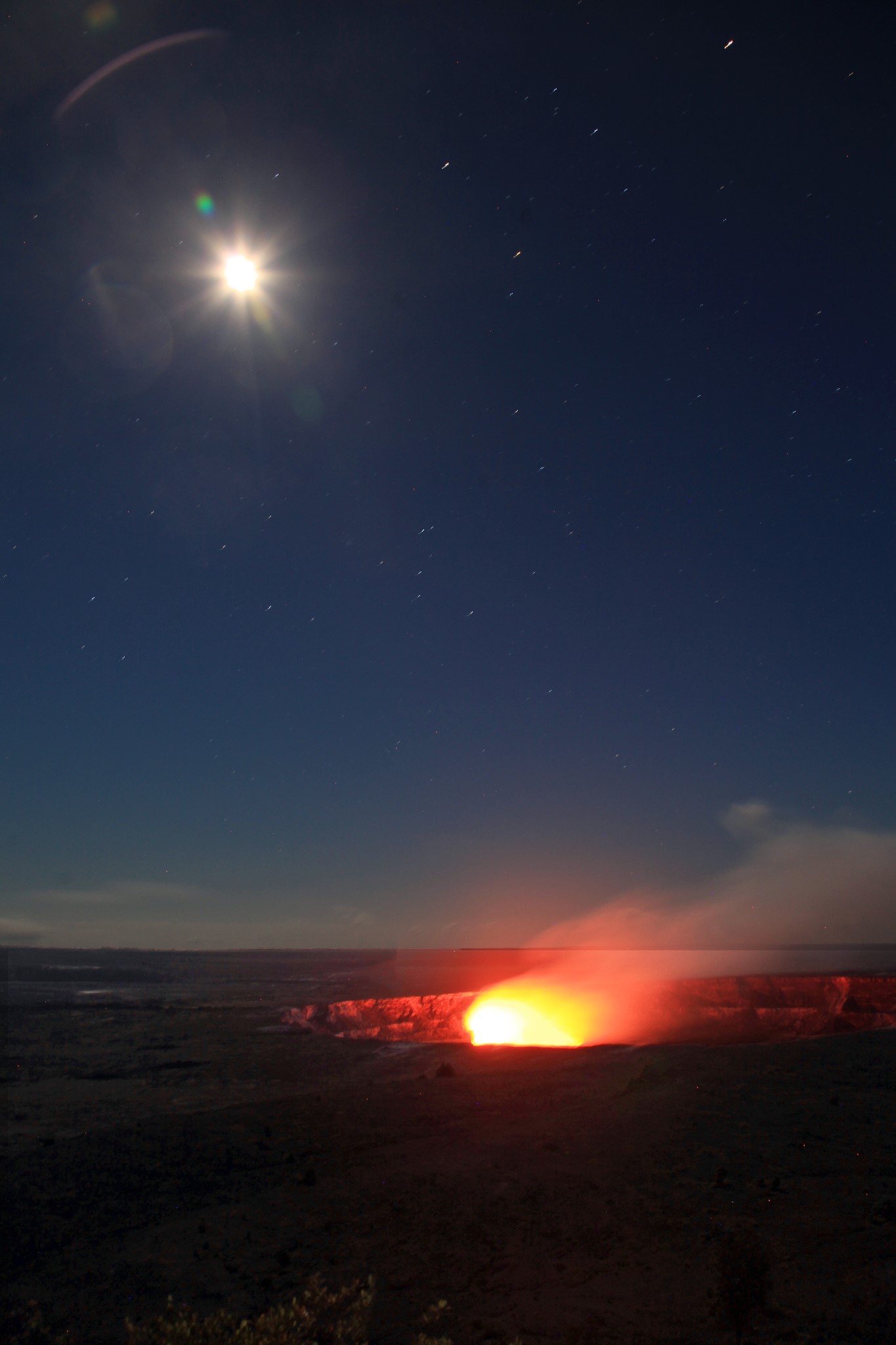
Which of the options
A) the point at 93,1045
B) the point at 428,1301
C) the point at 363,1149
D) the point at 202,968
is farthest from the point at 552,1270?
the point at 202,968

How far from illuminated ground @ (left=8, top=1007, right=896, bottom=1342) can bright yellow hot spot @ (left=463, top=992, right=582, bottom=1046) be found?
1203 centimetres

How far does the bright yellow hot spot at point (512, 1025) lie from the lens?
35.6 m

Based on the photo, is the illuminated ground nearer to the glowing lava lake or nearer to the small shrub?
the small shrub

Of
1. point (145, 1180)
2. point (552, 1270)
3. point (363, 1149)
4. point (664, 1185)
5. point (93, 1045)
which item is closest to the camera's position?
point (552, 1270)

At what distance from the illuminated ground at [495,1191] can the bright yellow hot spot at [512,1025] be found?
1203 cm

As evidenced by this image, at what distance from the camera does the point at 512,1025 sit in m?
41.7

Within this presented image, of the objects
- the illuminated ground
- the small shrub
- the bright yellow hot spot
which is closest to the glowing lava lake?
the bright yellow hot spot

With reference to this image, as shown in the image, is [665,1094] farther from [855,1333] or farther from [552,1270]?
[855,1333]

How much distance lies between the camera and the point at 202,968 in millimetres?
125625

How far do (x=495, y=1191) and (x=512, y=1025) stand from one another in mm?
30851

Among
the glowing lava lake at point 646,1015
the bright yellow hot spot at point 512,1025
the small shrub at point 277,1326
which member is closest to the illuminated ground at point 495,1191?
the small shrub at point 277,1326

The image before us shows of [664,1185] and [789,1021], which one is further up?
[664,1185]

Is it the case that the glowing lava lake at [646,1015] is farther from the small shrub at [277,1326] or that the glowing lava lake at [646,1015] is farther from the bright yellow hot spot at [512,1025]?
the small shrub at [277,1326]

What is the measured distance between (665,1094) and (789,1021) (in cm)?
2017
